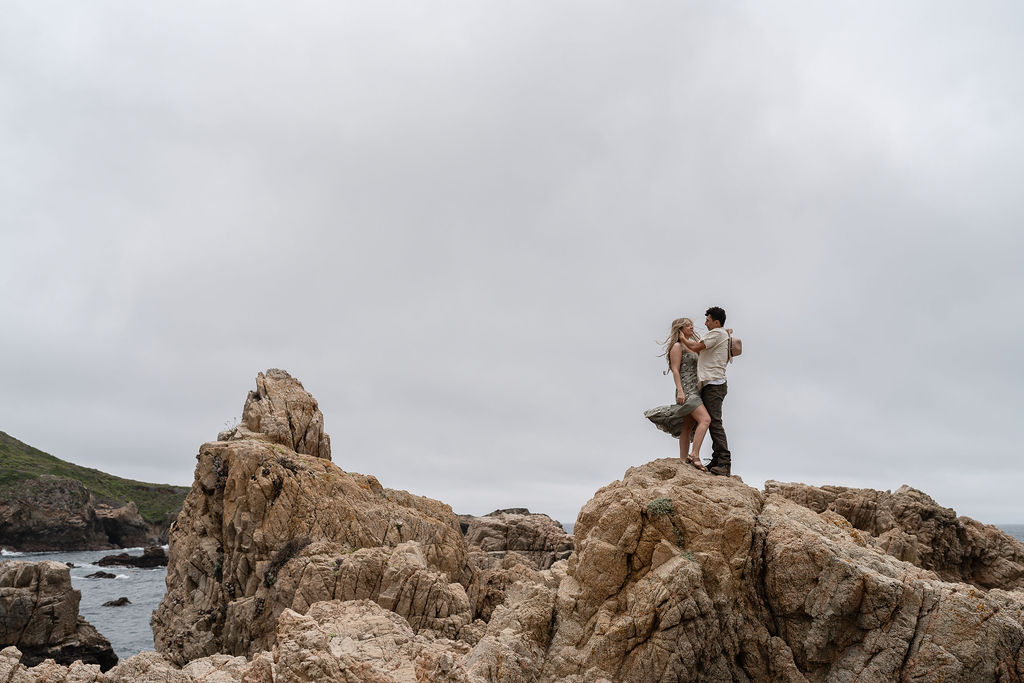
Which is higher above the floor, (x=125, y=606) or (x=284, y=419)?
(x=284, y=419)

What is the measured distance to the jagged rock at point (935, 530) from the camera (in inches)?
951

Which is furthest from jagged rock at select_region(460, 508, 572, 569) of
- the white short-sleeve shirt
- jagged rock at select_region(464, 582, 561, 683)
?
the white short-sleeve shirt

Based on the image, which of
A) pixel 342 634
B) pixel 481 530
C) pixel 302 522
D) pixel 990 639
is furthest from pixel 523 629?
pixel 481 530

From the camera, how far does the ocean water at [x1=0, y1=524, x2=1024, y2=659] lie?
191 ft

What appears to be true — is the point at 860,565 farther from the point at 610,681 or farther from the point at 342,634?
the point at 342,634

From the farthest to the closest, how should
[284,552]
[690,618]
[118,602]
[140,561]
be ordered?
[140,561]
[118,602]
[284,552]
[690,618]

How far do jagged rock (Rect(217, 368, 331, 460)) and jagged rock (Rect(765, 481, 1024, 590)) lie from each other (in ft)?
92.4

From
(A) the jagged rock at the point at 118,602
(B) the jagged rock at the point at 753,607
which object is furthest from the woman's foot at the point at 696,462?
(A) the jagged rock at the point at 118,602

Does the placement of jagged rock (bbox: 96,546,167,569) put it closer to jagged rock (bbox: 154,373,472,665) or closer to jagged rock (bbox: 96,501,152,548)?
jagged rock (bbox: 96,501,152,548)

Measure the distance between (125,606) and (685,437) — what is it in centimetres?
8563

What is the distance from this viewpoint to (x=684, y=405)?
1461cm

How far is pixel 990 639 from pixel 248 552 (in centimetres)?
2969

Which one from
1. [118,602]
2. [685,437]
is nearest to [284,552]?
[685,437]

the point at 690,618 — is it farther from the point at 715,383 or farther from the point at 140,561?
the point at 140,561
